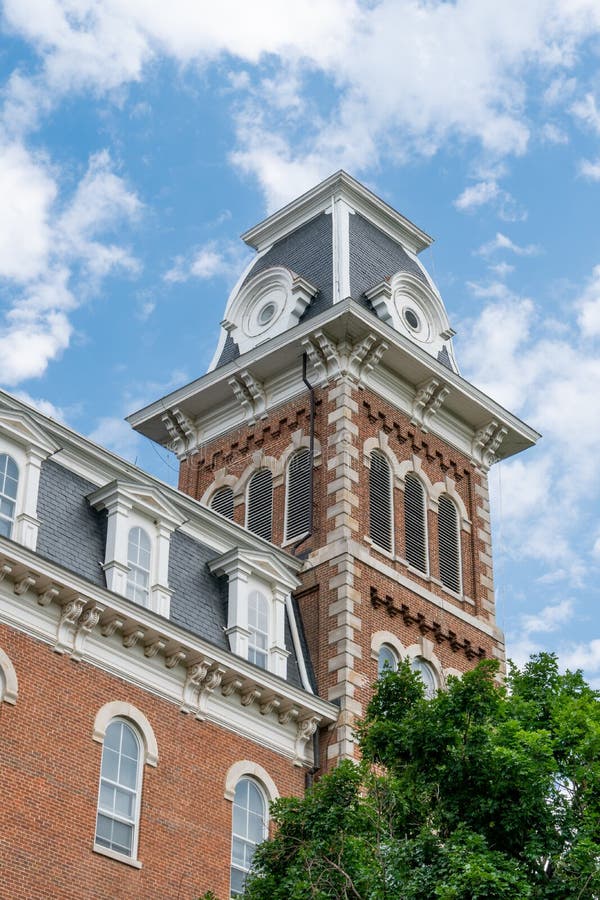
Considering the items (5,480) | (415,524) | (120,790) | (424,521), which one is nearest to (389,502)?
(415,524)

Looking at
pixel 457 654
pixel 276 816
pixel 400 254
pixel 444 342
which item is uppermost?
pixel 400 254

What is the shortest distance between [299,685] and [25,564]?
7.57 meters

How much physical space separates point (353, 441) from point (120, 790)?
38.8 ft

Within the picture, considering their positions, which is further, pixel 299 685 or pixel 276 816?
pixel 299 685

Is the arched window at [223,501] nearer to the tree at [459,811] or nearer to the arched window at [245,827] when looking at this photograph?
the arched window at [245,827]

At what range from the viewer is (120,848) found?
24266 mm

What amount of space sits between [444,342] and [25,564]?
18.3 metres

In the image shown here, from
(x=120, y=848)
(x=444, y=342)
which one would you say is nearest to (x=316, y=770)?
(x=120, y=848)

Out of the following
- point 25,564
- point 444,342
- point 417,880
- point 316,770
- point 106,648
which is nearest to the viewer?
point 417,880

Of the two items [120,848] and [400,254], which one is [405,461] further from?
[120,848]

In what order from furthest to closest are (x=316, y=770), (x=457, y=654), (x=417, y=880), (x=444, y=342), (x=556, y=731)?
(x=444, y=342), (x=457, y=654), (x=316, y=770), (x=556, y=731), (x=417, y=880)

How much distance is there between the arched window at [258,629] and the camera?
29156 mm

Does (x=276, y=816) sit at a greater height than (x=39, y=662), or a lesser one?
lesser

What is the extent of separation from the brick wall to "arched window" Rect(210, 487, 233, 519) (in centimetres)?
981
